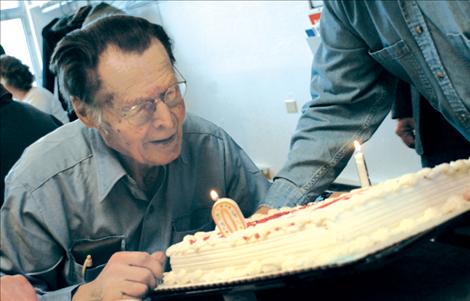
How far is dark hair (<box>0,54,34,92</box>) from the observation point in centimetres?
151

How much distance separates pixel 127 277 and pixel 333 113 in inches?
25.7

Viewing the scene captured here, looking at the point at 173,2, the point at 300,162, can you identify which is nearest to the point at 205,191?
the point at 300,162

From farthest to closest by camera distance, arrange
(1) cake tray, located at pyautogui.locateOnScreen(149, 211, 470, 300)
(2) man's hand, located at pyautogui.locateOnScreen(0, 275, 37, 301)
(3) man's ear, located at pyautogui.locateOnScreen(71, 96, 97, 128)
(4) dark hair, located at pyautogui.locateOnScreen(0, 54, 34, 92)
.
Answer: (4) dark hair, located at pyautogui.locateOnScreen(0, 54, 34, 92) < (3) man's ear, located at pyautogui.locateOnScreen(71, 96, 97, 128) < (2) man's hand, located at pyautogui.locateOnScreen(0, 275, 37, 301) < (1) cake tray, located at pyautogui.locateOnScreen(149, 211, 470, 300)

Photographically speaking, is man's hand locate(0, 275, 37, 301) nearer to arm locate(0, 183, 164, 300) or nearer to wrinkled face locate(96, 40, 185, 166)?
arm locate(0, 183, 164, 300)

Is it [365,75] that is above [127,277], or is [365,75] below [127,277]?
above

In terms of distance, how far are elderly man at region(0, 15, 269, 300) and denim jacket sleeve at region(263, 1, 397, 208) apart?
133 mm

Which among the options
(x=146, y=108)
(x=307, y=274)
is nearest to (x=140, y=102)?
(x=146, y=108)

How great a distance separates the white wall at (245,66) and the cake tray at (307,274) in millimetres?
546

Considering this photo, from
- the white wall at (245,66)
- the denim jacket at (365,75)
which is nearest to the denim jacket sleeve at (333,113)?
the denim jacket at (365,75)

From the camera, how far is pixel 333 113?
56.1 inches

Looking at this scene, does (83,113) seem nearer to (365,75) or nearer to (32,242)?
(32,242)

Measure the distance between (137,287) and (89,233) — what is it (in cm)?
31

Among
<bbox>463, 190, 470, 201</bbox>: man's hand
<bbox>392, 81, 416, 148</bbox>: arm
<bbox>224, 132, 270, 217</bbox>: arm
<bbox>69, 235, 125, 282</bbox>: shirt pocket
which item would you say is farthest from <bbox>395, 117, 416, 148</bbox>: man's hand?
<bbox>69, 235, 125, 282</bbox>: shirt pocket

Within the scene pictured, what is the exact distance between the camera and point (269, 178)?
1.57m
